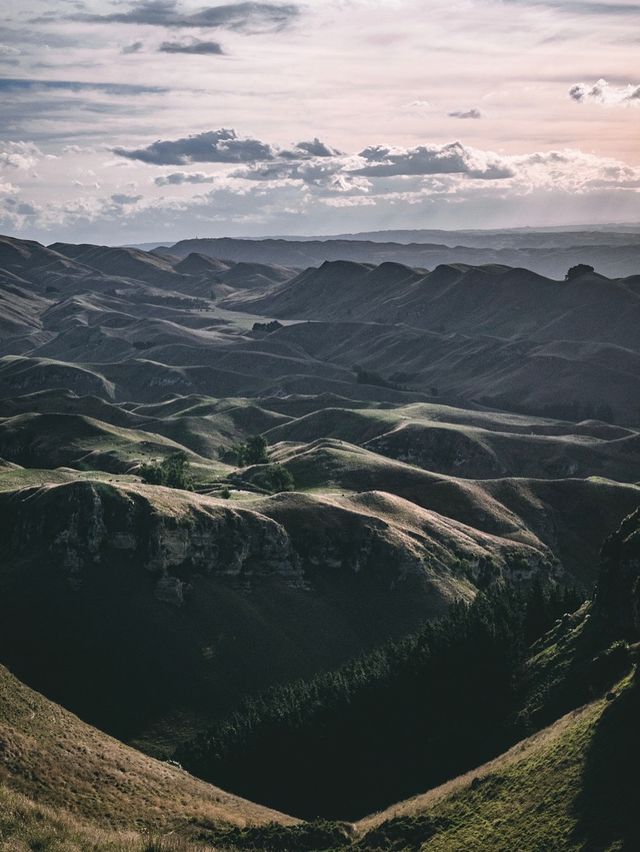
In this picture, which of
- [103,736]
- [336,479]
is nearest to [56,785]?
[103,736]

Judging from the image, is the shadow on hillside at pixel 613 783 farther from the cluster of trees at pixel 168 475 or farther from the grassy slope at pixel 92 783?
the cluster of trees at pixel 168 475

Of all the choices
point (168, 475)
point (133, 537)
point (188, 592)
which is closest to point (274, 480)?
point (168, 475)

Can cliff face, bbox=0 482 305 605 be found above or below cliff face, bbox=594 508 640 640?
below

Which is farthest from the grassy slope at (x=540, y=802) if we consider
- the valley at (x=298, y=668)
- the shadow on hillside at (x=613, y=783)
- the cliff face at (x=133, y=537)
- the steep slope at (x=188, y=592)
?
the cliff face at (x=133, y=537)

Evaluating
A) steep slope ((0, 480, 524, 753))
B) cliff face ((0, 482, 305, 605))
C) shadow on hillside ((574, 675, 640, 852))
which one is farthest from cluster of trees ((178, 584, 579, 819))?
cliff face ((0, 482, 305, 605))

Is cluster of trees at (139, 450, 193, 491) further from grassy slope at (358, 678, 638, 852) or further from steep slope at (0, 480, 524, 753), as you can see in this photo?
grassy slope at (358, 678, 638, 852)

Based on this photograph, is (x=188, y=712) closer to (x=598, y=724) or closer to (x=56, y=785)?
(x=56, y=785)

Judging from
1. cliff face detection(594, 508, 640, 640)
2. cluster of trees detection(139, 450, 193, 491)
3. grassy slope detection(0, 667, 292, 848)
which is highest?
cliff face detection(594, 508, 640, 640)
